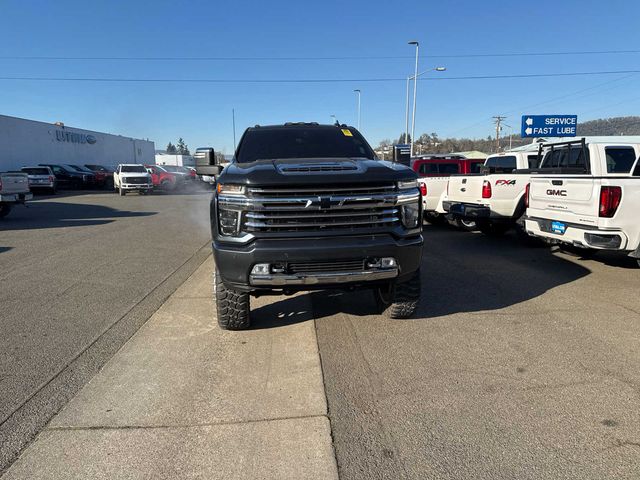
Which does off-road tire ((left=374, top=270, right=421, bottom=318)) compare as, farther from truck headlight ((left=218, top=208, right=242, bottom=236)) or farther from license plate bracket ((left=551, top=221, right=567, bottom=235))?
license plate bracket ((left=551, top=221, right=567, bottom=235))

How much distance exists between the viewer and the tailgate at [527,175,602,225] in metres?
5.99

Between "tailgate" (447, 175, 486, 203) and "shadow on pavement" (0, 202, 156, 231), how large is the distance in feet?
32.4

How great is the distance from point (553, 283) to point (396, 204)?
3570 millimetres

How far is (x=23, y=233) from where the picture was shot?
10.7 m

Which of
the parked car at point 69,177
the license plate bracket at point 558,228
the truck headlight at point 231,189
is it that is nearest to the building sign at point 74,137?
the parked car at point 69,177

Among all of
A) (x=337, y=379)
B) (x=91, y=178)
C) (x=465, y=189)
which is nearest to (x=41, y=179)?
(x=91, y=178)

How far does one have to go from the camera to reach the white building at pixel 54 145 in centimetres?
2950

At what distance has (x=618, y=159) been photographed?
7191 millimetres

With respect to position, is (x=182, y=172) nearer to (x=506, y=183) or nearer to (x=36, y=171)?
(x=36, y=171)

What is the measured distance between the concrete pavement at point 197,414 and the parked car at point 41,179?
990 inches

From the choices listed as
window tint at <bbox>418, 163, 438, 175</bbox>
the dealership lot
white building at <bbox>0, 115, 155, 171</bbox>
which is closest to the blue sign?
window tint at <bbox>418, 163, 438, 175</bbox>

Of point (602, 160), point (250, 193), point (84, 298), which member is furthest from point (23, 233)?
point (602, 160)

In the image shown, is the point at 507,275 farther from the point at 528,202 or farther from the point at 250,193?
the point at 250,193

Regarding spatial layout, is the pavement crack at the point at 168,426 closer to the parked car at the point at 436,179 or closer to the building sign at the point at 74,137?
the parked car at the point at 436,179
